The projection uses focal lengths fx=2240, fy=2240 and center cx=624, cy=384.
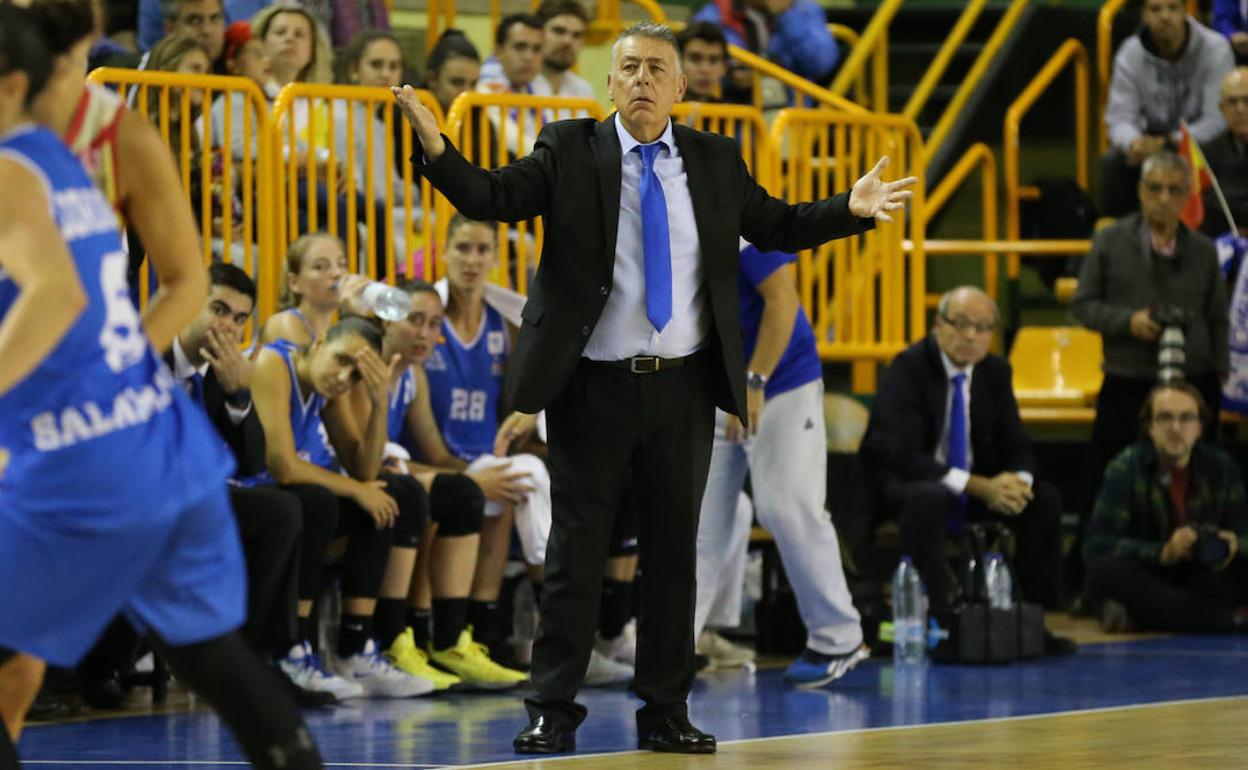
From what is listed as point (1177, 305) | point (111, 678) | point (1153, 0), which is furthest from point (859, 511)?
point (1153, 0)

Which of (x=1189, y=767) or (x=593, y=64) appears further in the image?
(x=593, y=64)

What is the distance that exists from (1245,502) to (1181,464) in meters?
0.43

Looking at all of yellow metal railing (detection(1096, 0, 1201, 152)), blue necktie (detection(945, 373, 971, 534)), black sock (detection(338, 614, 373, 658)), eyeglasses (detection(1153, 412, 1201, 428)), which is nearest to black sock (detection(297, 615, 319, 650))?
black sock (detection(338, 614, 373, 658))

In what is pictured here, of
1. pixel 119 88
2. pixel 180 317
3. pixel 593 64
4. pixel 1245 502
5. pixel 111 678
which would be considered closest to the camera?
pixel 180 317

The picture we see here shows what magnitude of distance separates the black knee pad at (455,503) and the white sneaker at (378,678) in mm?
553

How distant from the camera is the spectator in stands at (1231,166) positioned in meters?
11.7

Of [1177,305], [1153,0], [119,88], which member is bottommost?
[1177,305]

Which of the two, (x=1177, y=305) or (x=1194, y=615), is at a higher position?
(x=1177, y=305)

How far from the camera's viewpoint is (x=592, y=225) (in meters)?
6.17

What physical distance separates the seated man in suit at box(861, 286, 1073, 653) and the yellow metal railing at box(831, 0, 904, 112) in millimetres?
3990

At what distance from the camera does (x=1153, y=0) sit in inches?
494

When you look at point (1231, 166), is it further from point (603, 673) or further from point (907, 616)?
point (603, 673)

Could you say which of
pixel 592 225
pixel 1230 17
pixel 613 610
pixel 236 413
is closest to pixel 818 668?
pixel 613 610

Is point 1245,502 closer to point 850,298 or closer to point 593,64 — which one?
point 850,298
